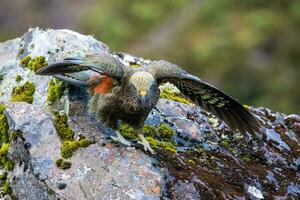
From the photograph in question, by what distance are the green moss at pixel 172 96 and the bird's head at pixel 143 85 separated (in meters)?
1.37

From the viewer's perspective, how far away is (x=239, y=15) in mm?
25641

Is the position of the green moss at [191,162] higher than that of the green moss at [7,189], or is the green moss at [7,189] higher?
the green moss at [191,162]

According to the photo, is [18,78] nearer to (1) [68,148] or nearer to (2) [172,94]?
(1) [68,148]

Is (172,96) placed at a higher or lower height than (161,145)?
higher

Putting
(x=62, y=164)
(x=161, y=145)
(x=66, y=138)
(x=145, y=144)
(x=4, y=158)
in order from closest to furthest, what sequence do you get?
(x=62, y=164) < (x=66, y=138) < (x=145, y=144) < (x=4, y=158) < (x=161, y=145)

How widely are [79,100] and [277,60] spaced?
1567 centimetres

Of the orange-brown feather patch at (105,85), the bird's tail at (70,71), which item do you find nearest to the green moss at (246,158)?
the orange-brown feather patch at (105,85)

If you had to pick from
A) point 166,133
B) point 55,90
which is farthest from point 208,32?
point 55,90

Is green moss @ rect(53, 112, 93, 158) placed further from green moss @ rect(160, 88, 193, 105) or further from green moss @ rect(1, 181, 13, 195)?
green moss @ rect(160, 88, 193, 105)

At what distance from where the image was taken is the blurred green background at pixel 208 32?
2259cm

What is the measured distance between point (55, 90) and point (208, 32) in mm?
16521

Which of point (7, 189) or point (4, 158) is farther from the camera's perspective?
point (4, 158)

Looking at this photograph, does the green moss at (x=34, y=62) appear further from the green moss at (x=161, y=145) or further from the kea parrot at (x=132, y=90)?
the green moss at (x=161, y=145)

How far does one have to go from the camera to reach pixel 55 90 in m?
8.61
